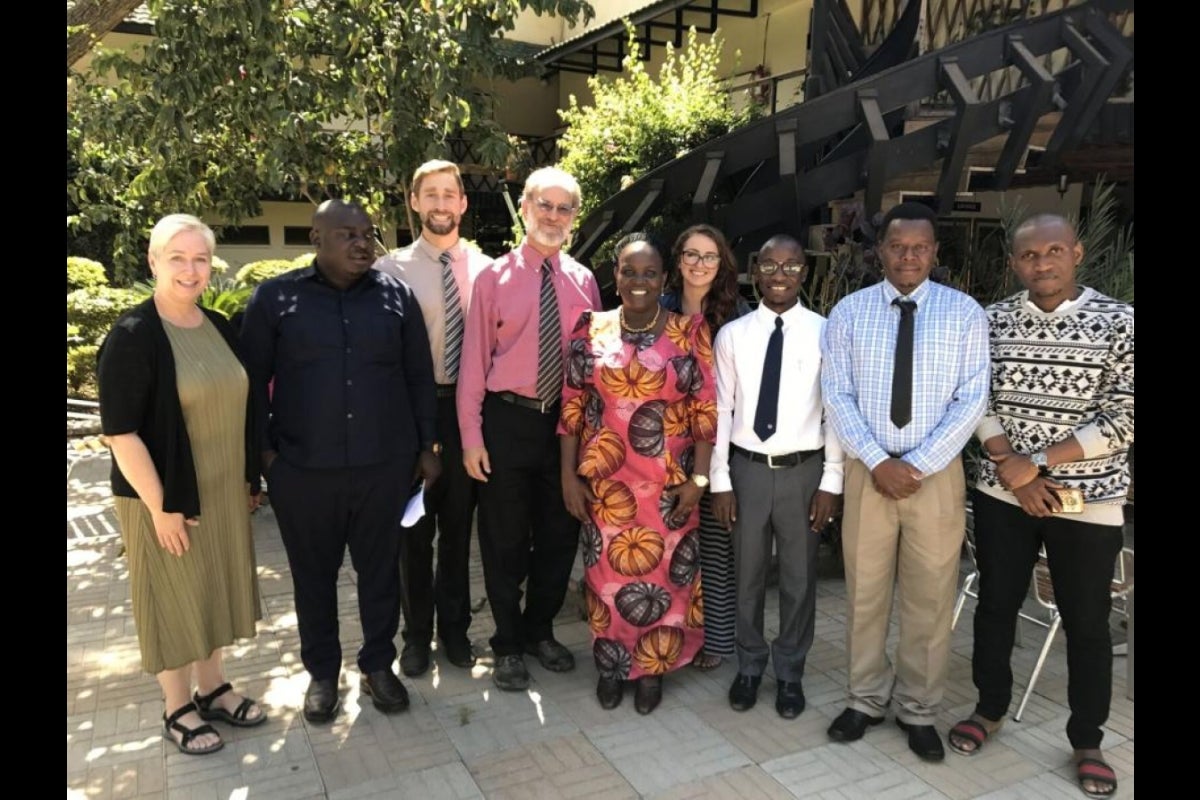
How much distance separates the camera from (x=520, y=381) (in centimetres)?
348

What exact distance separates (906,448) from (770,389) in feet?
1.83

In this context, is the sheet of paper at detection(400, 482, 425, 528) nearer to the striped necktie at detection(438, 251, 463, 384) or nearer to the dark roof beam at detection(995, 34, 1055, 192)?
the striped necktie at detection(438, 251, 463, 384)

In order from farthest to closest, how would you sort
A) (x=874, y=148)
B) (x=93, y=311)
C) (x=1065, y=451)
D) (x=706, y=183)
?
(x=93, y=311), (x=706, y=183), (x=874, y=148), (x=1065, y=451)

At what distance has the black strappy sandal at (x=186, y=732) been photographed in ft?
10.5

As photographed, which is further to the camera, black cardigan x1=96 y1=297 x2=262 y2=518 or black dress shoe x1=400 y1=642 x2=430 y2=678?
black dress shoe x1=400 y1=642 x2=430 y2=678

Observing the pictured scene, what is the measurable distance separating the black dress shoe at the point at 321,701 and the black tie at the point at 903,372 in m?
2.51

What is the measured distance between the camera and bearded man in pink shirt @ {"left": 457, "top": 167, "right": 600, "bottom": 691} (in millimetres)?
3494

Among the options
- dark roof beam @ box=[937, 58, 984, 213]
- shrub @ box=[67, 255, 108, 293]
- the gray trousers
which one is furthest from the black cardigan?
shrub @ box=[67, 255, 108, 293]

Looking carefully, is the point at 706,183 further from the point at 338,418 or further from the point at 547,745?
the point at 547,745

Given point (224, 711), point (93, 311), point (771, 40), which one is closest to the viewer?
point (224, 711)

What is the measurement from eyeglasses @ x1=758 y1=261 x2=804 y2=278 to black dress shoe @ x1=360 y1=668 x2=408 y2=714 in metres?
2.30

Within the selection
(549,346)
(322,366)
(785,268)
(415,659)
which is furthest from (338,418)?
(785,268)

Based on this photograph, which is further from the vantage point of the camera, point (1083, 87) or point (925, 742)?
point (1083, 87)
